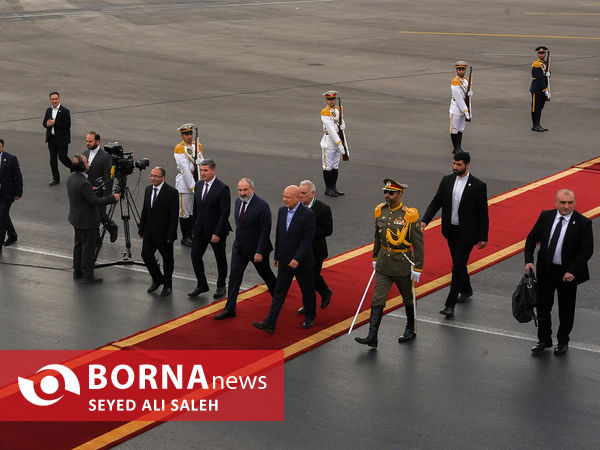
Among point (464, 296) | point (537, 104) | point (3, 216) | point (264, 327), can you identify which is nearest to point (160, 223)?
point (264, 327)

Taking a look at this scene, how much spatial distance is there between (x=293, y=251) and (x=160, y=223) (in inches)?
84.5

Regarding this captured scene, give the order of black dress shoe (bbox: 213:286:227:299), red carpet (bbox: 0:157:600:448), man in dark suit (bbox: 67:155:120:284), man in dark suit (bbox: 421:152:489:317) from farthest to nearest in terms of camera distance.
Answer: man in dark suit (bbox: 67:155:120:284)
black dress shoe (bbox: 213:286:227:299)
man in dark suit (bbox: 421:152:489:317)
red carpet (bbox: 0:157:600:448)

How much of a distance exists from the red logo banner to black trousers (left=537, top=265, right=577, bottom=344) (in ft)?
9.24

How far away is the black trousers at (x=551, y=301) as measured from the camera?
10.0m

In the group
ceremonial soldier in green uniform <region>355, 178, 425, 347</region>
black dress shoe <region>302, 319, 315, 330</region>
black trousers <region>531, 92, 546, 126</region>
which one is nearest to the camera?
ceremonial soldier in green uniform <region>355, 178, 425, 347</region>

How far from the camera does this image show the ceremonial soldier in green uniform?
1028cm

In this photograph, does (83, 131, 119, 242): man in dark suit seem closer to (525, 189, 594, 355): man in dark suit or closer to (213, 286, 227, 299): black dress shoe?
(213, 286, 227, 299): black dress shoe

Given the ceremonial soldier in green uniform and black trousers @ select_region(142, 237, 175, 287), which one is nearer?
the ceremonial soldier in green uniform

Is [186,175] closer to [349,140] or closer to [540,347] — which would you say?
[540,347]

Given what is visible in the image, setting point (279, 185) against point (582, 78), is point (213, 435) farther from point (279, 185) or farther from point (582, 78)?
point (582, 78)

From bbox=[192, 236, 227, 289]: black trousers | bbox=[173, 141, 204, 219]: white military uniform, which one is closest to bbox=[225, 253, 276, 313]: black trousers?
bbox=[192, 236, 227, 289]: black trousers

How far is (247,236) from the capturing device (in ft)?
37.2

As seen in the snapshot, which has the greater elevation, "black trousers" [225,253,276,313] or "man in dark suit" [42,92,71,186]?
"man in dark suit" [42,92,71,186]

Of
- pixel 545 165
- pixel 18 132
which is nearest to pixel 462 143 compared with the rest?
pixel 545 165
